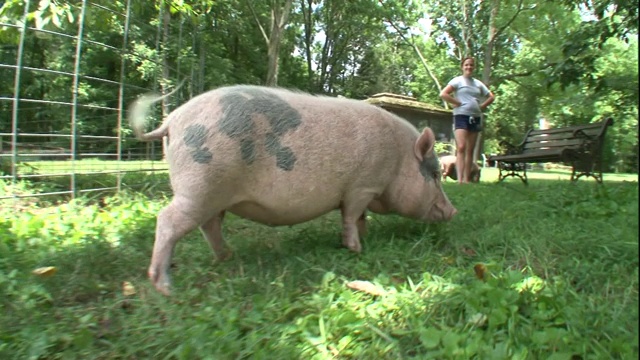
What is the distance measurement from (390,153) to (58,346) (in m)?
2.28

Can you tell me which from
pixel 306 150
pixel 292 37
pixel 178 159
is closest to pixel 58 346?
pixel 178 159

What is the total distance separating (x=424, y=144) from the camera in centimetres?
366

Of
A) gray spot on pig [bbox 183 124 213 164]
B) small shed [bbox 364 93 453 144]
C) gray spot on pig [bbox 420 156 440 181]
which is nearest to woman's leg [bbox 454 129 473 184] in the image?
gray spot on pig [bbox 420 156 440 181]

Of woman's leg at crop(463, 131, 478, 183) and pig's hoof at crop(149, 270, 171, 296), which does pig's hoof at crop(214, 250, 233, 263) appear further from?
woman's leg at crop(463, 131, 478, 183)

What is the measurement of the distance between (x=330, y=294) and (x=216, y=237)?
40.2 inches

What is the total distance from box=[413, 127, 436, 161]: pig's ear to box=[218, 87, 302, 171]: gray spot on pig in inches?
38.3

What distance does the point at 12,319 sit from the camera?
2311mm

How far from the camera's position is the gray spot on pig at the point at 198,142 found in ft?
9.24

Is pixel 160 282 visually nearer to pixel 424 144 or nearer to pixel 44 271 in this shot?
pixel 44 271

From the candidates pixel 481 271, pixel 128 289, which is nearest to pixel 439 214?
pixel 481 271

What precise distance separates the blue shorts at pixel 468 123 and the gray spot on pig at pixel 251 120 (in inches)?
189

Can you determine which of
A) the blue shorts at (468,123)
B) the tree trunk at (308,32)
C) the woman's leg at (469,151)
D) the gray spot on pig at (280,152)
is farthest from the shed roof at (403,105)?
the tree trunk at (308,32)

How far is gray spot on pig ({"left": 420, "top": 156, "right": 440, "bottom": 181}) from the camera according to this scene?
368cm

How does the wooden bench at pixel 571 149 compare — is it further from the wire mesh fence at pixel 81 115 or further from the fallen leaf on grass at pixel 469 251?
the wire mesh fence at pixel 81 115
